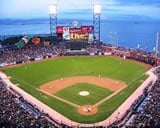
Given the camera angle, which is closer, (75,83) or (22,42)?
(75,83)

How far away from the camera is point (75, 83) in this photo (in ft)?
191

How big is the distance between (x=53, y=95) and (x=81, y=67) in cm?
2049

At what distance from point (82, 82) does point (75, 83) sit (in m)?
1.38

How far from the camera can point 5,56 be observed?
77188 mm

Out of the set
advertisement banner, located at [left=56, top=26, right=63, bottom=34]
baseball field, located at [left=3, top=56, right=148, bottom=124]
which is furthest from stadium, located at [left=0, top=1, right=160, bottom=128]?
advertisement banner, located at [left=56, top=26, right=63, bottom=34]

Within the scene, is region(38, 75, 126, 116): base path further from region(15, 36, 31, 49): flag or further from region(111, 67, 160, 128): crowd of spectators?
region(15, 36, 31, 49): flag

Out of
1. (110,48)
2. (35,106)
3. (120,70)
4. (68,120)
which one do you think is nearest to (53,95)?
(35,106)

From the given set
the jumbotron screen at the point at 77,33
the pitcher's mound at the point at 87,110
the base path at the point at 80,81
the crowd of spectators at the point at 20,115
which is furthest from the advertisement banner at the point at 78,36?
the pitcher's mound at the point at 87,110

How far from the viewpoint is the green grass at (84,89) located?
49094mm

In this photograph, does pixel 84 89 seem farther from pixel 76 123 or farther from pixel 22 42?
pixel 22 42

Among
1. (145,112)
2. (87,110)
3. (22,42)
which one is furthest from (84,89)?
(22,42)

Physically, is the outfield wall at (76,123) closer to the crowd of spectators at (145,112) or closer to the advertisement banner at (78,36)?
the crowd of spectators at (145,112)

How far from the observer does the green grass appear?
49.1 m

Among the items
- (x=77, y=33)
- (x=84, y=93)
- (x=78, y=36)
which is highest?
(x=77, y=33)
